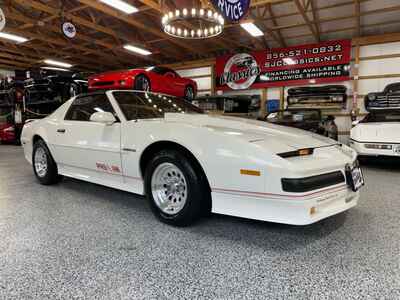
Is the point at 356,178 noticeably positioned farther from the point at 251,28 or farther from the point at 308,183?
the point at 251,28

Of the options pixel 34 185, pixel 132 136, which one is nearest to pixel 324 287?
pixel 132 136

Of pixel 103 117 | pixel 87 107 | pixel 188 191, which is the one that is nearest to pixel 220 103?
pixel 87 107

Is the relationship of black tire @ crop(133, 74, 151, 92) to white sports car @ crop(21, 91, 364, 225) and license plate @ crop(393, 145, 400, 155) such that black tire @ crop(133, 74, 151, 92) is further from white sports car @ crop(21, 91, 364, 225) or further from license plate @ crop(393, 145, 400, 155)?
license plate @ crop(393, 145, 400, 155)

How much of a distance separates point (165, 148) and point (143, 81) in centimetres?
416

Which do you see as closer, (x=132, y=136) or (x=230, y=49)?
(x=132, y=136)

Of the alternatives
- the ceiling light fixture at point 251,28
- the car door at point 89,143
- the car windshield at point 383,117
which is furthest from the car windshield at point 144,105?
the ceiling light fixture at point 251,28

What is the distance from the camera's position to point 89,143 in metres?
2.69

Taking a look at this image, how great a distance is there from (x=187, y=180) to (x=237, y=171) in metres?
0.42

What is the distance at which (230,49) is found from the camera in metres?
11.0

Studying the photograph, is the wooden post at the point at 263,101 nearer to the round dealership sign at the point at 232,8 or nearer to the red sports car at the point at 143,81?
the red sports car at the point at 143,81

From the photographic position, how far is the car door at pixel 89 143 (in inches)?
97.7

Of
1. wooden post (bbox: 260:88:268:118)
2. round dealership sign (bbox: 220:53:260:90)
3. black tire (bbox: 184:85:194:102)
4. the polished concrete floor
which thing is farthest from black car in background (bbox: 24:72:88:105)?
wooden post (bbox: 260:88:268:118)

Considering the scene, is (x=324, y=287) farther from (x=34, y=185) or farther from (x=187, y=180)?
(x=34, y=185)

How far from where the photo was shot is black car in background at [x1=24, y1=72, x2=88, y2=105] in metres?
7.09
